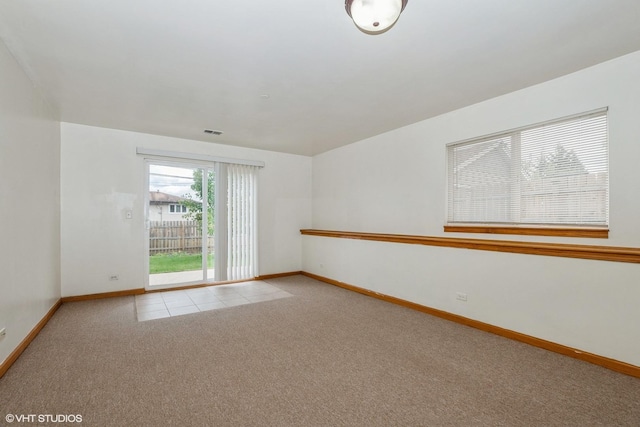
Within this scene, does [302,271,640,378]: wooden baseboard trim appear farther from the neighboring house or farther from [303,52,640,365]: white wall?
the neighboring house

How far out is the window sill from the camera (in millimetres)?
2557

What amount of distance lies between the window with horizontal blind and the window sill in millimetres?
83

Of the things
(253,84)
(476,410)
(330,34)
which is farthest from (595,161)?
(253,84)

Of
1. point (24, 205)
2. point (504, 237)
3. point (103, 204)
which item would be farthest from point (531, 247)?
point (103, 204)

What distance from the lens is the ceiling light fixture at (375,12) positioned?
1.64 metres

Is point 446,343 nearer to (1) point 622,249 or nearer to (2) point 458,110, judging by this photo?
(1) point 622,249

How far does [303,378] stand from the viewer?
7.20 ft

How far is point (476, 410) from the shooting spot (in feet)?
6.01

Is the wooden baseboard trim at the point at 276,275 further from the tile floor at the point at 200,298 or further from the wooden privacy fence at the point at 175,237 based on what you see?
the wooden privacy fence at the point at 175,237

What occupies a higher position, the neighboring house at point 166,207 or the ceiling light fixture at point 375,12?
the ceiling light fixture at point 375,12

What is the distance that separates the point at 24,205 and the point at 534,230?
4.82 m

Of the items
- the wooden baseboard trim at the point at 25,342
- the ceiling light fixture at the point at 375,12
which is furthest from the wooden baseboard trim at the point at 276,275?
the ceiling light fixture at the point at 375,12

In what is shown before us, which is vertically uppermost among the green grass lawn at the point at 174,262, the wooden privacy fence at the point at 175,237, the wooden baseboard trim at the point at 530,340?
the wooden privacy fence at the point at 175,237

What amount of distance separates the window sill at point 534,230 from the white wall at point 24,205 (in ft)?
14.1
